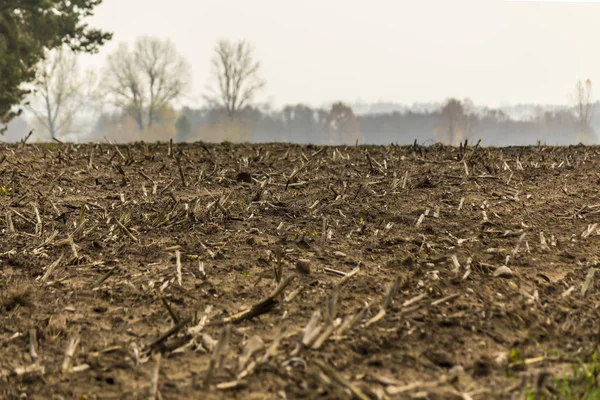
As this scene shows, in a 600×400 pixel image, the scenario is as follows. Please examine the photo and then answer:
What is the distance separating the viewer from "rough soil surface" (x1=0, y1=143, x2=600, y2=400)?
2.45m

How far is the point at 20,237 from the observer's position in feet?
15.3

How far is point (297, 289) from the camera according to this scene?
332cm

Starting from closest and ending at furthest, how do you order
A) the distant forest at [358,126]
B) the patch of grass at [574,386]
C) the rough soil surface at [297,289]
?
the patch of grass at [574,386] → the rough soil surface at [297,289] → the distant forest at [358,126]

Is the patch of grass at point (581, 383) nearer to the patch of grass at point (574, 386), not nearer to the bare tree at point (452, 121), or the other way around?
the patch of grass at point (574, 386)

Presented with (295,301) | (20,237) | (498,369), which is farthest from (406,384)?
(20,237)

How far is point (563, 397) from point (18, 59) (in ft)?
77.9

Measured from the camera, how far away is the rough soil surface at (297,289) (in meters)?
2.45

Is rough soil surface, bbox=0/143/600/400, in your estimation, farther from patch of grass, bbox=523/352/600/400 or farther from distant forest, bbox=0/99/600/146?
distant forest, bbox=0/99/600/146

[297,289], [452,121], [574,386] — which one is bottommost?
[574,386]

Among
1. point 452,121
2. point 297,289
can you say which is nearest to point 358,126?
point 452,121

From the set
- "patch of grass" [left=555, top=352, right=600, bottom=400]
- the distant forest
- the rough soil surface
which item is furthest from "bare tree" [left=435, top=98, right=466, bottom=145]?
"patch of grass" [left=555, top=352, right=600, bottom=400]

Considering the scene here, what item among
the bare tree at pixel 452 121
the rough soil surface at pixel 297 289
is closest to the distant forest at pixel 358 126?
the bare tree at pixel 452 121

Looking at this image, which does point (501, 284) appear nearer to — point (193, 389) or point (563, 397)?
point (563, 397)

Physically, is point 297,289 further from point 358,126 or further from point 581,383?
point 358,126
